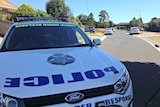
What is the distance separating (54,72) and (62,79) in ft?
0.60

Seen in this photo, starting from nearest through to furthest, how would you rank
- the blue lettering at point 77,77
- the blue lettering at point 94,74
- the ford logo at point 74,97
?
the ford logo at point 74,97, the blue lettering at point 77,77, the blue lettering at point 94,74

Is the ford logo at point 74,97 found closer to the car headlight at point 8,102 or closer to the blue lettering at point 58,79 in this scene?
the blue lettering at point 58,79

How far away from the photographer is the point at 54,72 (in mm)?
3527

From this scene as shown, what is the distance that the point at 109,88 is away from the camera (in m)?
3.52

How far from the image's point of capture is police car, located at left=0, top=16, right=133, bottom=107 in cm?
321

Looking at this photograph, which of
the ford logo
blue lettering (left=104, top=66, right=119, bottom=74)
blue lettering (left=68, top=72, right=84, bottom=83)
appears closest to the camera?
the ford logo

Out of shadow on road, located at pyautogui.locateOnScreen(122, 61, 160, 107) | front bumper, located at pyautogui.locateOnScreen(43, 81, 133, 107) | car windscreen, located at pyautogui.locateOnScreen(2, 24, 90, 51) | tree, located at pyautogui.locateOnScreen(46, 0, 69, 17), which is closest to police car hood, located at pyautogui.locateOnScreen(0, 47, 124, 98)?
front bumper, located at pyautogui.locateOnScreen(43, 81, 133, 107)

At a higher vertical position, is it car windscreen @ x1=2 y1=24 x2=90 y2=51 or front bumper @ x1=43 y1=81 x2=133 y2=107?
car windscreen @ x1=2 y1=24 x2=90 y2=51

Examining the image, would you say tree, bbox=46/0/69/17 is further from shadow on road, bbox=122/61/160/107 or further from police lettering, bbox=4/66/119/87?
police lettering, bbox=4/66/119/87

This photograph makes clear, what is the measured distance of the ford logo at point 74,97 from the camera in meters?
3.27

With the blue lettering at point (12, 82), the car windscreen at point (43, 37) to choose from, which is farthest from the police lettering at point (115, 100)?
the car windscreen at point (43, 37)

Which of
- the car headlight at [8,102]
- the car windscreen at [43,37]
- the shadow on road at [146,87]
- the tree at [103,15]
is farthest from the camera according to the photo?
the tree at [103,15]

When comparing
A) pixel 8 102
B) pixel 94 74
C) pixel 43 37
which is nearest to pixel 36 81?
pixel 8 102

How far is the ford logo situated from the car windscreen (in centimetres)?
174
